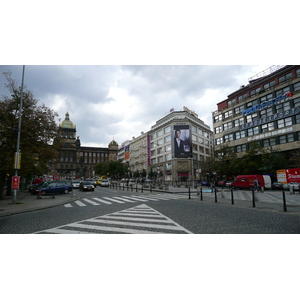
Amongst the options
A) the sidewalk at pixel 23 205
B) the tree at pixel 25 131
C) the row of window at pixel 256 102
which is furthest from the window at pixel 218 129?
the sidewalk at pixel 23 205

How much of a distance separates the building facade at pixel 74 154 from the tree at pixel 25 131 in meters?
101

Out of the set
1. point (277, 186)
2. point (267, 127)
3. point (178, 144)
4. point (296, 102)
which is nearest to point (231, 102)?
point (267, 127)

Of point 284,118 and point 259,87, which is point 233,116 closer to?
point 259,87

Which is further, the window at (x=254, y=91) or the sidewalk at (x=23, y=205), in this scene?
the window at (x=254, y=91)

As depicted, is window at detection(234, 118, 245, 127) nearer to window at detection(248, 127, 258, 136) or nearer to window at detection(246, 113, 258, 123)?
window at detection(246, 113, 258, 123)

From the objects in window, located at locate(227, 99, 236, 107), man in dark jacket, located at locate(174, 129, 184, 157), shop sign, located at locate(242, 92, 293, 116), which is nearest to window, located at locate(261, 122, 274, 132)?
shop sign, located at locate(242, 92, 293, 116)

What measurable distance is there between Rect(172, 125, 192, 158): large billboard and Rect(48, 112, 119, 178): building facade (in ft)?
211

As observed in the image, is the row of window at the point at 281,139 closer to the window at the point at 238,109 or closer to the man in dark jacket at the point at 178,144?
the window at the point at 238,109

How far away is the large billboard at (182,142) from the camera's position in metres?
68.6

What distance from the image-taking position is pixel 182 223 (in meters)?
8.24

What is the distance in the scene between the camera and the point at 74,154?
137625 mm

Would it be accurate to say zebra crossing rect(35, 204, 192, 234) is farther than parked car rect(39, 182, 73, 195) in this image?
No

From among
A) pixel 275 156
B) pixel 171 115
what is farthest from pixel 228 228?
pixel 171 115

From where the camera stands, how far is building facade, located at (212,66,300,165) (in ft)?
128
